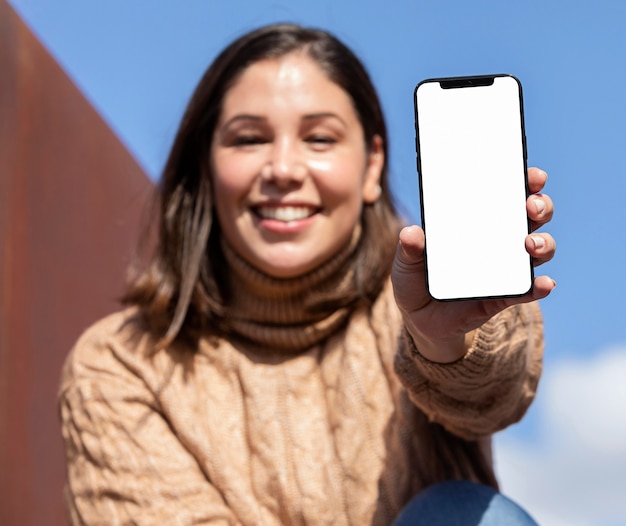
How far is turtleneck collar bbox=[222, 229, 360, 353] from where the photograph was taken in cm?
188

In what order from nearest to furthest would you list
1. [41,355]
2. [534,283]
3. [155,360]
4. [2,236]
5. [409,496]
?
[534,283] < [409,496] < [155,360] < [2,236] < [41,355]

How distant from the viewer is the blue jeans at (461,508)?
1532 mm

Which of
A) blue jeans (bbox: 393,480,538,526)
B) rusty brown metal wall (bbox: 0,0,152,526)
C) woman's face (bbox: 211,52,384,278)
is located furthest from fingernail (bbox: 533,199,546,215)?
rusty brown metal wall (bbox: 0,0,152,526)

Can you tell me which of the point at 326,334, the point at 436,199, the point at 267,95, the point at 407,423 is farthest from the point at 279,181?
the point at 436,199

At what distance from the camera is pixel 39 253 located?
302 cm

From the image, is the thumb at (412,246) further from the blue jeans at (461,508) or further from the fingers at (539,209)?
the blue jeans at (461,508)

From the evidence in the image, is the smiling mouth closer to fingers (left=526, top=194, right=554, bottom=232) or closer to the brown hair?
the brown hair

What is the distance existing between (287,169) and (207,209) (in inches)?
8.6

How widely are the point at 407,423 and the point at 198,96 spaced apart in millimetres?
721

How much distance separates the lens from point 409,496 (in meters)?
1.74

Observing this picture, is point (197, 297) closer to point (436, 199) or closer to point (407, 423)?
point (407, 423)

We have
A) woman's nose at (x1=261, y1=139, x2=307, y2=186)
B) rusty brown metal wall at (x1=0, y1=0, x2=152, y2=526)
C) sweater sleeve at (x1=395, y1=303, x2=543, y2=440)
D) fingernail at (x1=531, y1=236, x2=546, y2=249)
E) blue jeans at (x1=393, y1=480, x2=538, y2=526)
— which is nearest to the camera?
fingernail at (x1=531, y1=236, x2=546, y2=249)

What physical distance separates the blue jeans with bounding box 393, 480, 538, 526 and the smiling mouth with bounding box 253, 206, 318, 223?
527mm

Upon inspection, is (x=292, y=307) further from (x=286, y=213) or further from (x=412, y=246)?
(x=412, y=246)
